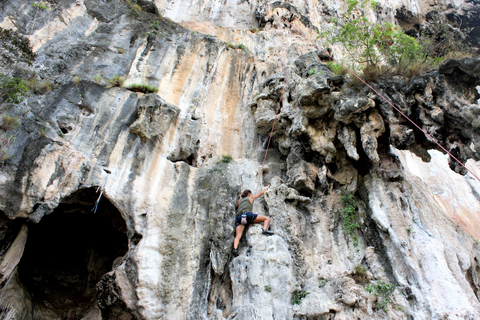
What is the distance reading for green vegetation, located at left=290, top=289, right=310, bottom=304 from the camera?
6.23 meters

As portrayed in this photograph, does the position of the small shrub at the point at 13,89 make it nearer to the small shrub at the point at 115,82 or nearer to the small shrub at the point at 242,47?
the small shrub at the point at 115,82

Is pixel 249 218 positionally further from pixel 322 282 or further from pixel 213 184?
pixel 322 282

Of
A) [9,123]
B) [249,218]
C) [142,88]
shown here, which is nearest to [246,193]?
[249,218]

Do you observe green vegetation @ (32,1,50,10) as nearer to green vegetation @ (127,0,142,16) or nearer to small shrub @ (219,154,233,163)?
green vegetation @ (127,0,142,16)

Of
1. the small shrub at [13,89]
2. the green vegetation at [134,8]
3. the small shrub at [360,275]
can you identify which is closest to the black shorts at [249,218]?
the small shrub at [360,275]

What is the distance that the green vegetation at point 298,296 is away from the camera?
623 cm

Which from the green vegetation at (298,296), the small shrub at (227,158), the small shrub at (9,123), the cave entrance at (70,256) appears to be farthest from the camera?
the small shrub at (227,158)

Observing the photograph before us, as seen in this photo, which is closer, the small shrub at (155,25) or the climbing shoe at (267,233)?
the climbing shoe at (267,233)

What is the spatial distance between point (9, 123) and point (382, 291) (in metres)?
9.41

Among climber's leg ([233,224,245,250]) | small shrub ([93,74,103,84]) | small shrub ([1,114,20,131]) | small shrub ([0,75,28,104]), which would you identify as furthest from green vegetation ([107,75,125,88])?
climber's leg ([233,224,245,250])

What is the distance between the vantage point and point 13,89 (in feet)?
24.5

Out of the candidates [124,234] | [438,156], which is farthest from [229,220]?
[438,156]

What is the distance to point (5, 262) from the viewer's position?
21.2ft

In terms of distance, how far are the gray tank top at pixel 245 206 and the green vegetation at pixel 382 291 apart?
3.24m
